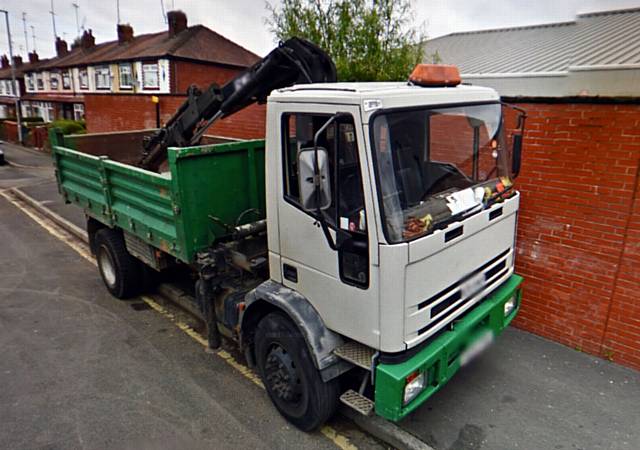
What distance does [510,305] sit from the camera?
4.12 m

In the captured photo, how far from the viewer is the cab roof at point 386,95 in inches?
111

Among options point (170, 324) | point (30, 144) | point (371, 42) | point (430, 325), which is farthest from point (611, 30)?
point (30, 144)

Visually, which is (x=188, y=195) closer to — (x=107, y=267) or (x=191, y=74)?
(x=107, y=267)

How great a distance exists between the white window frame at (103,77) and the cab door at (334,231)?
→ 28.2 metres

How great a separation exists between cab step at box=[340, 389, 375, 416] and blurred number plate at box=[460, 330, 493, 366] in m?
0.83

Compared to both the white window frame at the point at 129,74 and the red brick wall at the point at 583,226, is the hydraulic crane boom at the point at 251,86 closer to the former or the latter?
the red brick wall at the point at 583,226

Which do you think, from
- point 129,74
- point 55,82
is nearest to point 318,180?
point 129,74

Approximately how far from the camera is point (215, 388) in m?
4.30

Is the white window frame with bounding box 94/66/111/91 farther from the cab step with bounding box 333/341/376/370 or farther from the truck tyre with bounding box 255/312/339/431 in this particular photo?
the cab step with bounding box 333/341/376/370

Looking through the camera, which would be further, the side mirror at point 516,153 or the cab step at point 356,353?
the side mirror at point 516,153

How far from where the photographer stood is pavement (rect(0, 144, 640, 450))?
12.0 ft

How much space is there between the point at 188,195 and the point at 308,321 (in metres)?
1.65

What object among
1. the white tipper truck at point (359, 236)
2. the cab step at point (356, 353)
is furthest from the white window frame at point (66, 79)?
the cab step at point (356, 353)

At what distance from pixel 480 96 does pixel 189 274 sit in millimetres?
4489
